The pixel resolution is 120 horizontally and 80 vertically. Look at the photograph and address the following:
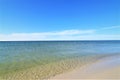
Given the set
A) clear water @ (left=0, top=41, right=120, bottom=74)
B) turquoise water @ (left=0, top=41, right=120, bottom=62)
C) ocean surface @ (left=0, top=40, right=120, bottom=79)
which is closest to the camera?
ocean surface @ (left=0, top=40, right=120, bottom=79)

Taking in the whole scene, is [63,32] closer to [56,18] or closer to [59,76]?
[56,18]

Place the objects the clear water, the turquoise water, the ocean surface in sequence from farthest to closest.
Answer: the turquoise water < the clear water < the ocean surface

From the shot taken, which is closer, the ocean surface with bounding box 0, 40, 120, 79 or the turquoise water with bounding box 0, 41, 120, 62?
the ocean surface with bounding box 0, 40, 120, 79

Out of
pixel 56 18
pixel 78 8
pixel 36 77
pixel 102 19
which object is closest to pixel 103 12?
pixel 102 19

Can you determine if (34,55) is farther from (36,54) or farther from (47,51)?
(47,51)

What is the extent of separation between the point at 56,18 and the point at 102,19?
1.15 metres

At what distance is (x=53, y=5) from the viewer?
3635mm

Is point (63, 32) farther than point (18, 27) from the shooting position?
Yes

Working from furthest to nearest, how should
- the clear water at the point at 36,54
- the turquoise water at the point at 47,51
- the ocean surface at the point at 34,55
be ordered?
the turquoise water at the point at 47,51
the clear water at the point at 36,54
the ocean surface at the point at 34,55

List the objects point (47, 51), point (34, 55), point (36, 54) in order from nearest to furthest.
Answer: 1. point (34, 55)
2. point (36, 54)
3. point (47, 51)

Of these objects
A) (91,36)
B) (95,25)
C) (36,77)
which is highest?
(95,25)

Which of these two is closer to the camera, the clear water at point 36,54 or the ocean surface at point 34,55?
the ocean surface at point 34,55

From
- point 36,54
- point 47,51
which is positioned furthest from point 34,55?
point 47,51

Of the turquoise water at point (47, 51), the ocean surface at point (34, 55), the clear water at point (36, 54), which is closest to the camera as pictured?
the ocean surface at point (34, 55)
